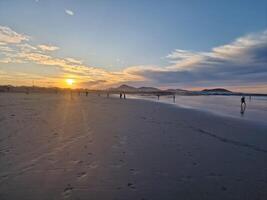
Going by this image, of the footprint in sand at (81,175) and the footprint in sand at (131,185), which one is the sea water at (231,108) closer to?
the footprint in sand at (131,185)

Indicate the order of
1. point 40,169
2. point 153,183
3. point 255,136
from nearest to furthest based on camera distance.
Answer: point 153,183 → point 40,169 → point 255,136

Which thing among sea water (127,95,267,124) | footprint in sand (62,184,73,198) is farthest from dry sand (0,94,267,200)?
sea water (127,95,267,124)

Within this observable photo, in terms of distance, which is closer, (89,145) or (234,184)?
(234,184)

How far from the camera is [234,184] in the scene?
A: 617cm

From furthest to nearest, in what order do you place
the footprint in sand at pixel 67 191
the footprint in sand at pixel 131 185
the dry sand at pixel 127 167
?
the footprint in sand at pixel 131 185
the dry sand at pixel 127 167
the footprint in sand at pixel 67 191

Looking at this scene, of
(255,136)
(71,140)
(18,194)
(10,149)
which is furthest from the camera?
(255,136)

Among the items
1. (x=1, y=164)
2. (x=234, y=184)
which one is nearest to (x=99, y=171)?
(x=1, y=164)

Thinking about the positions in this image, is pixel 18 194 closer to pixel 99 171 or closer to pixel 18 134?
pixel 99 171

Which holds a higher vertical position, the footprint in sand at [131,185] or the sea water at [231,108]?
the sea water at [231,108]

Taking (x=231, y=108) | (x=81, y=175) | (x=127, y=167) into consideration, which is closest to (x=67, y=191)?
(x=81, y=175)

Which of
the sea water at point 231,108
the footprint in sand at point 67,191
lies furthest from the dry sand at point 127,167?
the sea water at point 231,108

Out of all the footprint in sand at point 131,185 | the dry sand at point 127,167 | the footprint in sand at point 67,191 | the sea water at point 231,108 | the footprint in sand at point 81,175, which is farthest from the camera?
the sea water at point 231,108

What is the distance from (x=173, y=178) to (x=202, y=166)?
58.6 inches

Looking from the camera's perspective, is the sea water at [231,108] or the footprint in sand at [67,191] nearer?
the footprint in sand at [67,191]
